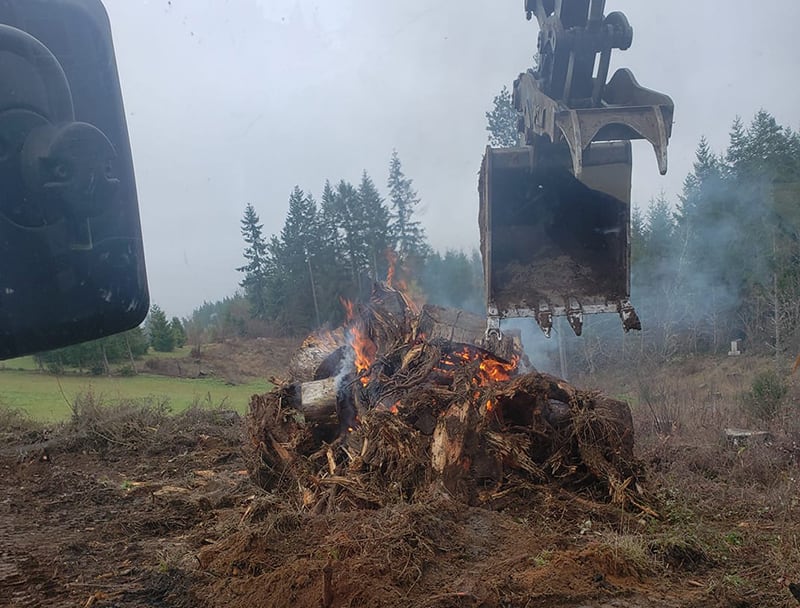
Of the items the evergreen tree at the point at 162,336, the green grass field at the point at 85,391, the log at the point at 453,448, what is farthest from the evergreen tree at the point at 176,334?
the log at the point at 453,448

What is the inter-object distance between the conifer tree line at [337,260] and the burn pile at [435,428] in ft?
78.6

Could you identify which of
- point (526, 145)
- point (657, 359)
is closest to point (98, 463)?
point (526, 145)

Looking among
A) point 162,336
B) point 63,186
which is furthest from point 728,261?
point 63,186

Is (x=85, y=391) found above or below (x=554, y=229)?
below

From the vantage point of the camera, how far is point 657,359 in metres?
18.1

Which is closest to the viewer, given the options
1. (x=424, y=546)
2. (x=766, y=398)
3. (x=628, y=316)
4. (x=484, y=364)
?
(x=424, y=546)

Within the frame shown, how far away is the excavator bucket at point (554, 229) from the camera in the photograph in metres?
6.71

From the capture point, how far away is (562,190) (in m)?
7.19

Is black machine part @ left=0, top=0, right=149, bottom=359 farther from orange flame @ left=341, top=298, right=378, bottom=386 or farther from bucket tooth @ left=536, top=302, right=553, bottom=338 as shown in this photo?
orange flame @ left=341, top=298, right=378, bottom=386

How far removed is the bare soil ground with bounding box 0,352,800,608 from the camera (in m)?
4.46

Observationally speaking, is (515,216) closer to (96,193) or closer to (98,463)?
(96,193)

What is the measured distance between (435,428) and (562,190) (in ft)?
9.30

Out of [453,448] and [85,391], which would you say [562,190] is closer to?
[453,448]

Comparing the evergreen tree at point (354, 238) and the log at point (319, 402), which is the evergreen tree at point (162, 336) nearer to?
the evergreen tree at point (354, 238)
